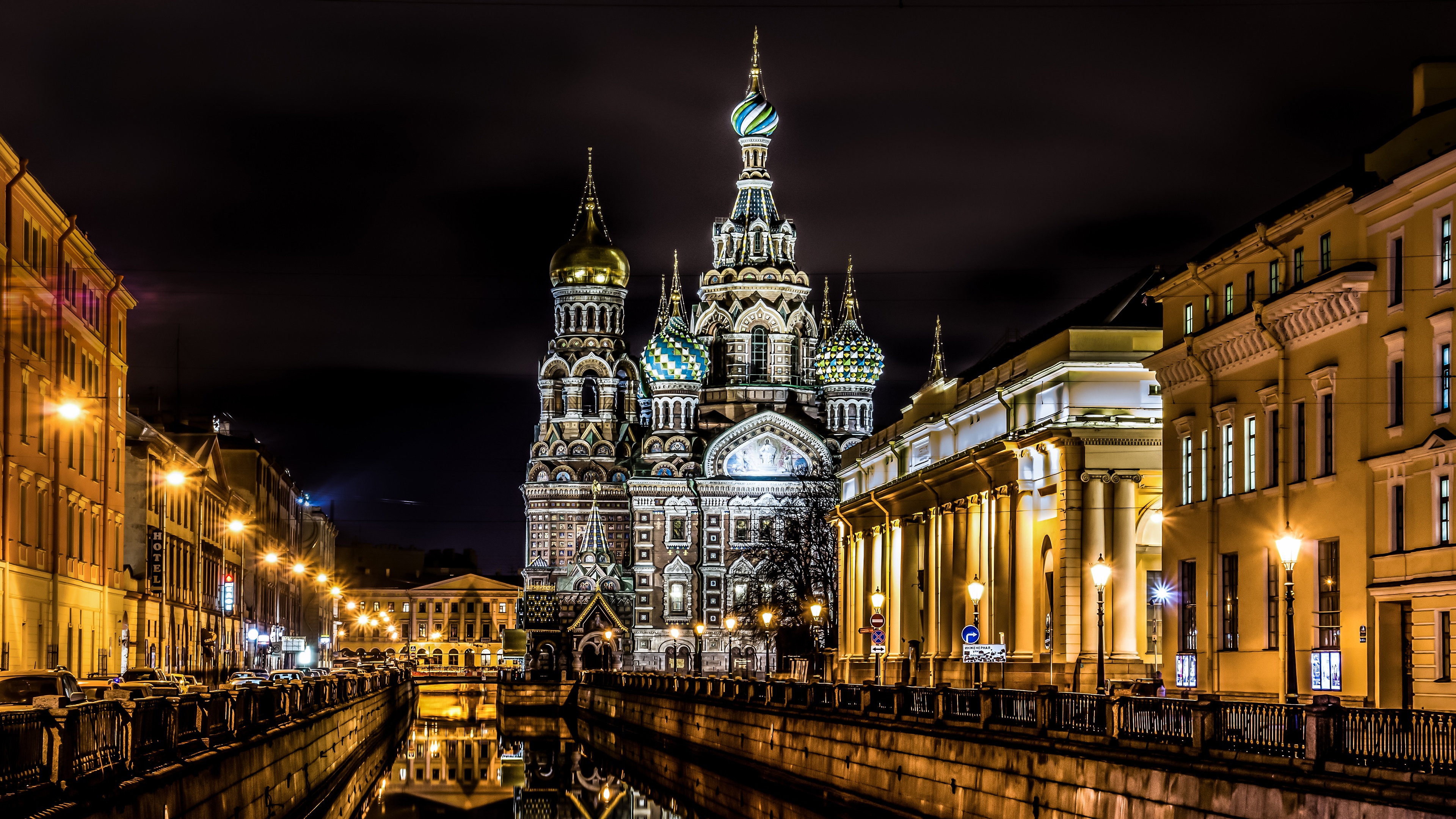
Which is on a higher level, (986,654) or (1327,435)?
(1327,435)

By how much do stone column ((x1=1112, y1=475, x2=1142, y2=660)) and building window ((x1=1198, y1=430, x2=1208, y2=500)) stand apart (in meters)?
10.4

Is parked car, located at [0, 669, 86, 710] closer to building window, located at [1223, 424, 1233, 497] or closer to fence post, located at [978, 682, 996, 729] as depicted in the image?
fence post, located at [978, 682, 996, 729]

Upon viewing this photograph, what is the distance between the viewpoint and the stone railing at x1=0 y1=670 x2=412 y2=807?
19.0 metres

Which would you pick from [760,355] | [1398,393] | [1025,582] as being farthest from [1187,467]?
[760,355]

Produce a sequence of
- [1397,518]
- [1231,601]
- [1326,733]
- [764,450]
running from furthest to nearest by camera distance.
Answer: [764,450], [1231,601], [1397,518], [1326,733]

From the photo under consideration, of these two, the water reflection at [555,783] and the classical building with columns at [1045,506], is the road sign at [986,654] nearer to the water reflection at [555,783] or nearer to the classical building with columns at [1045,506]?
the classical building with columns at [1045,506]

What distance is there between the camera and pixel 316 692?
50031 millimetres

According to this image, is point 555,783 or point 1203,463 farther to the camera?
point 555,783

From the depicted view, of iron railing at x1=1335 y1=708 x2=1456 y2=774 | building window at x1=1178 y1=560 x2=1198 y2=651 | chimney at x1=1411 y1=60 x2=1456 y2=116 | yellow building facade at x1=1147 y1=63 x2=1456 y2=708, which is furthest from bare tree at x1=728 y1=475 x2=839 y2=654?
iron railing at x1=1335 y1=708 x2=1456 y2=774

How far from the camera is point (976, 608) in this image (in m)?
52.4

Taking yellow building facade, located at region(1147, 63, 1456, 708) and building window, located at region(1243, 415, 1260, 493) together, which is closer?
yellow building facade, located at region(1147, 63, 1456, 708)

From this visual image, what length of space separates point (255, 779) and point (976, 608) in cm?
2468

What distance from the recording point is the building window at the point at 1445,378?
3353 centimetres

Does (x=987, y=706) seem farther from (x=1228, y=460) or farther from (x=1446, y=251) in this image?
(x=1228, y=460)
